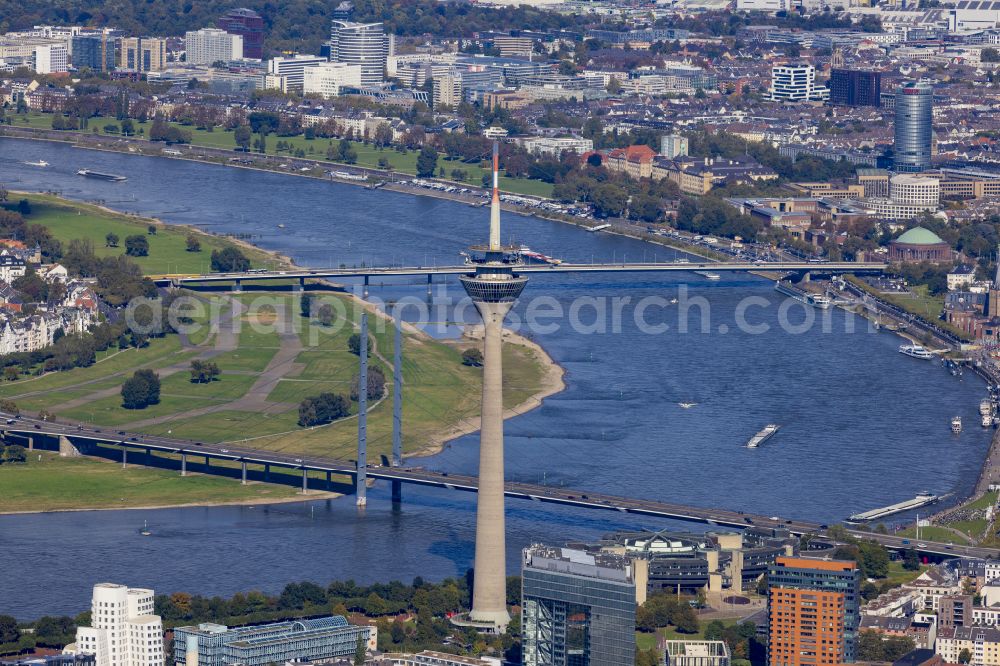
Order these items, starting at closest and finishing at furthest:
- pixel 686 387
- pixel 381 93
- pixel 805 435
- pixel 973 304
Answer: pixel 805 435
pixel 686 387
pixel 973 304
pixel 381 93

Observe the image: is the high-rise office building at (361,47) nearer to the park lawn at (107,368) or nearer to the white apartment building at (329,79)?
the white apartment building at (329,79)

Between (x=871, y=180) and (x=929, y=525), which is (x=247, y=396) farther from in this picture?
(x=871, y=180)

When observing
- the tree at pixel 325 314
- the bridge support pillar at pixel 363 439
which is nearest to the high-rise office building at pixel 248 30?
the tree at pixel 325 314

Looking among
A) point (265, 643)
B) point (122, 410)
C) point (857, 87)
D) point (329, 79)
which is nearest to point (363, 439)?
point (122, 410)

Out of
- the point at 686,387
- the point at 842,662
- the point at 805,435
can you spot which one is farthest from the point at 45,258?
the point at 842,662

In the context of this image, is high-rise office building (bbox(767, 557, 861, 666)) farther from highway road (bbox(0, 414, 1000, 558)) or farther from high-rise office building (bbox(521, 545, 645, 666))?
highway road (bbox(0, 414, 1000, 558))

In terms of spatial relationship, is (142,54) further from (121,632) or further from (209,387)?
(121,632)

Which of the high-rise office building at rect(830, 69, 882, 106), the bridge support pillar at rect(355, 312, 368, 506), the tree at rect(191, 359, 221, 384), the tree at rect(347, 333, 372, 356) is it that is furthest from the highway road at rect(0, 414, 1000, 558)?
the high-rise office building at rect(830, 69, 882, 106)
